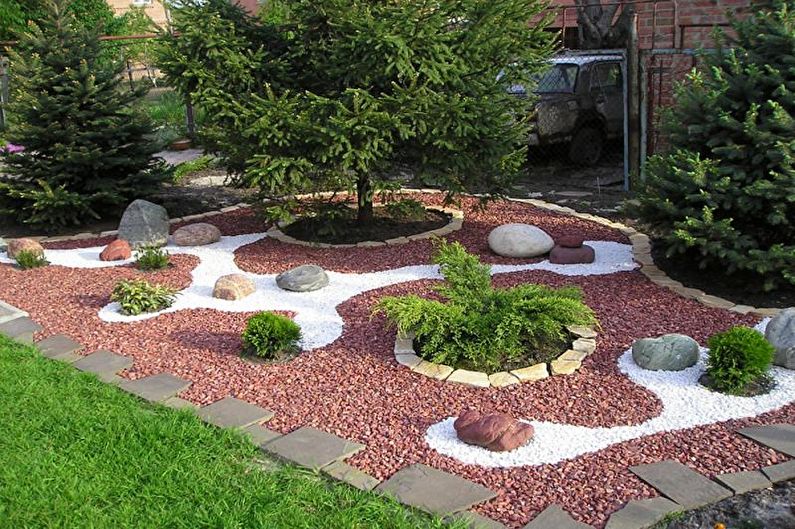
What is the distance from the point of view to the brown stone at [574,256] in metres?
6.83

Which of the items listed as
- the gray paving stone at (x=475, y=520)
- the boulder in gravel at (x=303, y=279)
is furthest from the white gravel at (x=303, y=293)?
the gray paving stone at (x=475, y=520)

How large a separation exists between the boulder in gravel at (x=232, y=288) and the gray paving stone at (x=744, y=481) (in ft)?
12.9

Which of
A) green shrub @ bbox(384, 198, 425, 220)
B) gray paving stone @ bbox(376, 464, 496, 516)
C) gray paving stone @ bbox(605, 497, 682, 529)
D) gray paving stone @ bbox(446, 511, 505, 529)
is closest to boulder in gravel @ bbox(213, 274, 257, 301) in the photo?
green shrub @ bbox(384, 198, 425, 220)

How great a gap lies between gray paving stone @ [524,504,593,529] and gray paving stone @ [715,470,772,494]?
753 millimetres

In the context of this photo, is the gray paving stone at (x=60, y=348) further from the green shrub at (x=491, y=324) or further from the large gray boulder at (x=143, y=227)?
the large gray boulder at (x=143, y=227)

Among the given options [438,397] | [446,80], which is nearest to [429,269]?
[446,80]

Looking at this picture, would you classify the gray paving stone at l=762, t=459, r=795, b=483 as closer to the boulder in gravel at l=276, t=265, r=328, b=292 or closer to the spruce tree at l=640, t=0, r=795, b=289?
the spruce tree at l=640, t=0, r=795, b=289

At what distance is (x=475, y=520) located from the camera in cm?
322

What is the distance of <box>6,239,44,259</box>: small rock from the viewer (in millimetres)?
7492

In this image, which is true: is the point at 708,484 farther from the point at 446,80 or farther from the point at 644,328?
the point at 446,80

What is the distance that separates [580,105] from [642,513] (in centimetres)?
883

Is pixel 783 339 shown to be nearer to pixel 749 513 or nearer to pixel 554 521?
pixel 749 513

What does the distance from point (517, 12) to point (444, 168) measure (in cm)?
161

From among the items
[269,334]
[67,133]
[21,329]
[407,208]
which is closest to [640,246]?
[407,208]
